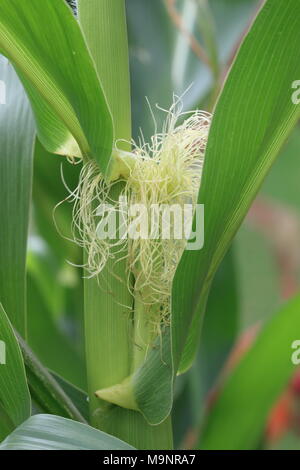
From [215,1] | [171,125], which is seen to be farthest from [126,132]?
[215,1]

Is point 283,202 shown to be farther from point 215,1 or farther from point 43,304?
point 43,304

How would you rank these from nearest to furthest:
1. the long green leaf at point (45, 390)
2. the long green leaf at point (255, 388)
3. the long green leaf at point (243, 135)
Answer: the long green leaf at point (243, 135), the long green leaf at point (45, 390), the long green leaf at point (255, 388)

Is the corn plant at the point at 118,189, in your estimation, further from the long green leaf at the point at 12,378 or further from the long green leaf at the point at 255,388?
the long green leaf at the point at 255,388

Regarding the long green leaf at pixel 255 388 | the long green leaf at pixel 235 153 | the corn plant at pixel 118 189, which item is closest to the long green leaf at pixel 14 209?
the corn plant at pixel 118 189

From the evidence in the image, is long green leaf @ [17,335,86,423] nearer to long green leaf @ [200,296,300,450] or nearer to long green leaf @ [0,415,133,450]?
long green leaf @ [0,415,133,450]

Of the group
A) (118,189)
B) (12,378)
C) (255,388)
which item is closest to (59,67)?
(118,189)

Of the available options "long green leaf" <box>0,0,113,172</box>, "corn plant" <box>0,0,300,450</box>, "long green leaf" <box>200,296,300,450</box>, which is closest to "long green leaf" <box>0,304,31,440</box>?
"corn plant" <box>0,0,300,450</box>
